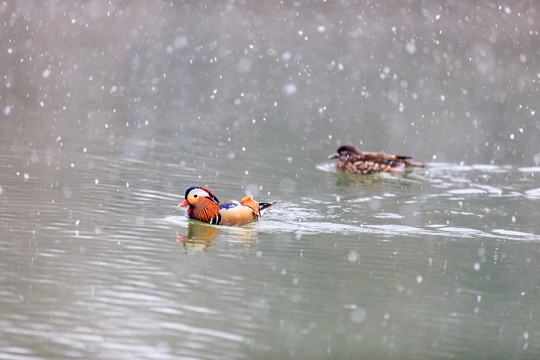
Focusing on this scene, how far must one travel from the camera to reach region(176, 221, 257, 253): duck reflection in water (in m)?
9.55

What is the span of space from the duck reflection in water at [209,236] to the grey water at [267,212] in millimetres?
49

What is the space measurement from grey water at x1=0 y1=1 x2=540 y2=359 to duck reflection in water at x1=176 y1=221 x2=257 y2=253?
0.05m

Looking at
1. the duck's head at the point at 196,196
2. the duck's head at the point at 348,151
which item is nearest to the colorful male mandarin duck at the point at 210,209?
the duck's head at the point at 196,196

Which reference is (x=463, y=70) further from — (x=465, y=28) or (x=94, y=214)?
(x=94, y=214)

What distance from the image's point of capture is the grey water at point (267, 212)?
694 cm

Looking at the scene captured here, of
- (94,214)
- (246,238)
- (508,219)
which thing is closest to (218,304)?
(246,238)

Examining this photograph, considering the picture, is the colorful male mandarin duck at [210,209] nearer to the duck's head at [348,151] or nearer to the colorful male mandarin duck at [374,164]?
the colorful male mandarin duck at [374,164]

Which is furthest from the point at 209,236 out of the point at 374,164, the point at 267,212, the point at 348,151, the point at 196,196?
the point at 348,151

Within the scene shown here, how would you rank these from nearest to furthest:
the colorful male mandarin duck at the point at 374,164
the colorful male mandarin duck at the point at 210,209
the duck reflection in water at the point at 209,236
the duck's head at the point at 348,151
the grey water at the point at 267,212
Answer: the grey water at the point at 267,212 → the duck reflection in water at the point at 209,236 → the colorful male mandarin duck at the point at 210,209 → the colorful male mandarin duck at the point at 374,164 → the duck's head at the point at 348,151

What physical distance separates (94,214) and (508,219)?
5.68m

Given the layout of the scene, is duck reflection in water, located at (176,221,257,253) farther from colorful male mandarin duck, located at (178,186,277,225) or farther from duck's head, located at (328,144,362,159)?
duck's head, located at (328,144,362,159)

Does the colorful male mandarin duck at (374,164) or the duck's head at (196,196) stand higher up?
the colorful male mandarin duck at (374,164)

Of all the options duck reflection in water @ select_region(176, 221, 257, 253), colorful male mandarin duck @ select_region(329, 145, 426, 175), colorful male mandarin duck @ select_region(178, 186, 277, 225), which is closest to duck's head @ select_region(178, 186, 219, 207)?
colorful male mandarin duck @ select_region(178, 186, 277, 225)

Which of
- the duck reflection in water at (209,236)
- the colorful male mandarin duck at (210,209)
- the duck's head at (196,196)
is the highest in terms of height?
the duck's head at (196,196)
